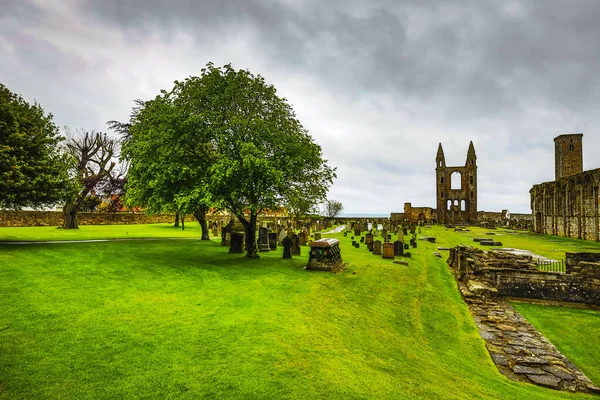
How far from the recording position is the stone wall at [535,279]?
1224cm

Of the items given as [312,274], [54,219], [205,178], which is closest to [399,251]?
[312,274]

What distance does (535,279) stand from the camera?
1288 centimetres

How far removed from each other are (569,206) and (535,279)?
3271 centimetres

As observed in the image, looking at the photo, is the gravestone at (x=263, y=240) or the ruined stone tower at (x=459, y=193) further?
the ruined stone tower at (x=459, y=193)

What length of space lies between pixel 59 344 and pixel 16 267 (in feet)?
21.5

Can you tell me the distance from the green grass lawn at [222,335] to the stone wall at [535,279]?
7.84 ft

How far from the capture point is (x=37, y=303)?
7.03 meters

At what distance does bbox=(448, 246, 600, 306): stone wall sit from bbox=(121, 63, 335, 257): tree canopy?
804cm

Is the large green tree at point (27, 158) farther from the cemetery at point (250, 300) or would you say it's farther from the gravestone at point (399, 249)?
the gravestone at point (399, 249)

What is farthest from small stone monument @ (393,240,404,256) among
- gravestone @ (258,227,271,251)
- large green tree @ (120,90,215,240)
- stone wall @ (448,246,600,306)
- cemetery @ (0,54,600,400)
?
large green tree @ (120,90,215,240)

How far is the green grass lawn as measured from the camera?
4410mm

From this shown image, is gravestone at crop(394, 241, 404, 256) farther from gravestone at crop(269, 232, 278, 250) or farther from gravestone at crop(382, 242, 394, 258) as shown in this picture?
gravestone at crop(269, 232, 278, 250)

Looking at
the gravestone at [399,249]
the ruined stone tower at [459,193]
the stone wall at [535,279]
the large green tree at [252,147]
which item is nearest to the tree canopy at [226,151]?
the large green tree at [252,147]

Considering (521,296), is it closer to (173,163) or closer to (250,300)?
(250,300)
